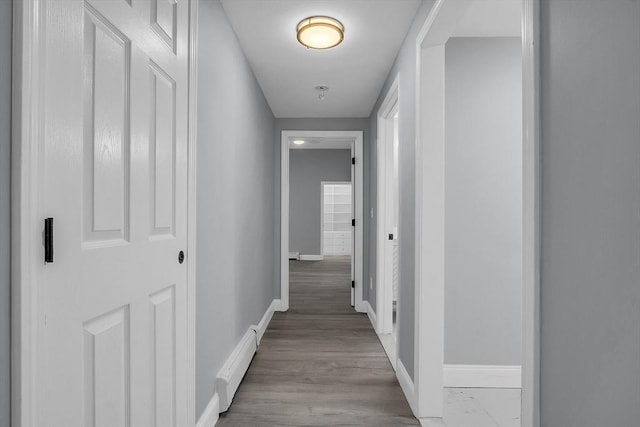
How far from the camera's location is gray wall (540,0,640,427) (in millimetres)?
705

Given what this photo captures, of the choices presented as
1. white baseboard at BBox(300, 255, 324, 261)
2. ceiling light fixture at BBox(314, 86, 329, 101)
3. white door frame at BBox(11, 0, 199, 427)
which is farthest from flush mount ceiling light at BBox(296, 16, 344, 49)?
white baseboard at BBox(300, 255, 324, 261)

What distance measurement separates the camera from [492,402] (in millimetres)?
2332

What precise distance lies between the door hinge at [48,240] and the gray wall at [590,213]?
1.14m

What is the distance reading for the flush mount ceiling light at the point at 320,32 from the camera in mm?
2326

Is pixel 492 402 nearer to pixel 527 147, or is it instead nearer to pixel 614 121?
pixel 527 147

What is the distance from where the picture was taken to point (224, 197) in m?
2.31

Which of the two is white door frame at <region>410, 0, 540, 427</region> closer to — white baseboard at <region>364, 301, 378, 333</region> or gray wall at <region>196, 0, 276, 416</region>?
gray wall at <region>196, 0, 276, 416</region>

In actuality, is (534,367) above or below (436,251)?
below

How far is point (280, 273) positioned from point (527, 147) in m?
3.83

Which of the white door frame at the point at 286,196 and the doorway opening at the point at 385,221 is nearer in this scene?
the doorway opening at the point at 385,221

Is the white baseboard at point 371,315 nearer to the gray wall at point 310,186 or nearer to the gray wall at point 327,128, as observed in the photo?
the gray wall at point 327,128

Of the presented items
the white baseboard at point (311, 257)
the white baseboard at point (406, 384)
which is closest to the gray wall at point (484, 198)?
the white baseboard at point (406, 384)
